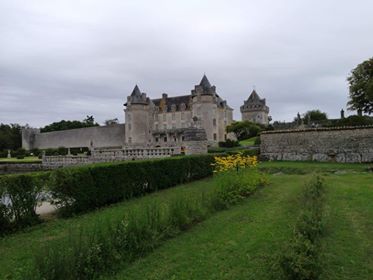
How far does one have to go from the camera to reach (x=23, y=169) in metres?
31.4

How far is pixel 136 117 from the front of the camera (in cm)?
5003

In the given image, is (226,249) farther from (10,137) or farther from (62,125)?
(62,125)

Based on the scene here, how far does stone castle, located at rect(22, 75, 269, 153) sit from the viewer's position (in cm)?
4619

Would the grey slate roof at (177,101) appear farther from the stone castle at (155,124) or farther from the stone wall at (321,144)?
the stone wall at (321,144)

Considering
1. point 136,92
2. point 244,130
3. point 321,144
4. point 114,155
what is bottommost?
point 114,155

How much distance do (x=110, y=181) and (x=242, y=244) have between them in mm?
5394

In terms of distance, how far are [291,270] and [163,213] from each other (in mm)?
3321

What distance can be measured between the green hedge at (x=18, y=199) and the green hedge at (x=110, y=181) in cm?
51

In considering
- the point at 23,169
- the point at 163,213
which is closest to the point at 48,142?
the point at 23,169

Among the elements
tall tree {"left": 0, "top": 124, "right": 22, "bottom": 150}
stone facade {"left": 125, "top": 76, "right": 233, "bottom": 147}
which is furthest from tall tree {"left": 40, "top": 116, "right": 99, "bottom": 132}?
stone facade {"left": 125, "top": 76, "right": 233, "bottom": 147}

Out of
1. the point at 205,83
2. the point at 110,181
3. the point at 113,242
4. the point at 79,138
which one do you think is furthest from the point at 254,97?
the point at 113,242

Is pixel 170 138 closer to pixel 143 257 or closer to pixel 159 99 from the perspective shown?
pixel 159 99

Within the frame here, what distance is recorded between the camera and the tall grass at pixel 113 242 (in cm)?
375

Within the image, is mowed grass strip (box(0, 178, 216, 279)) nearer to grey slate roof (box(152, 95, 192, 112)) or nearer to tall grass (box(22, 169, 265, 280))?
tall grass (box(22, 169, 265, 280))
